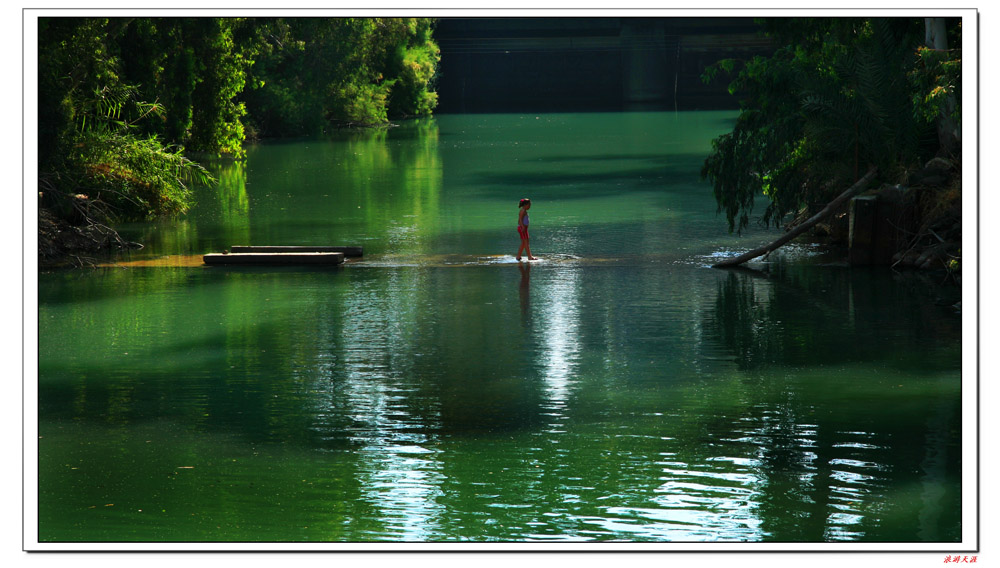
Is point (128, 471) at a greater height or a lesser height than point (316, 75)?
lesser

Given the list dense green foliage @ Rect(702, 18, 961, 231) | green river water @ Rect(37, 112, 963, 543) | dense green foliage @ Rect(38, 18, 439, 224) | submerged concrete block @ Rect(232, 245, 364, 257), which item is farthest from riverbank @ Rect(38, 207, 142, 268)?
dense green foliage @ Rect(702, 18, 961, 231)

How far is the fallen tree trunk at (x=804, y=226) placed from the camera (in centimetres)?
1534

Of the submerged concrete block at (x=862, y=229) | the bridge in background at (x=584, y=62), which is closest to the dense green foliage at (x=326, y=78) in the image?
the bridge in background at (x=584, y=62)

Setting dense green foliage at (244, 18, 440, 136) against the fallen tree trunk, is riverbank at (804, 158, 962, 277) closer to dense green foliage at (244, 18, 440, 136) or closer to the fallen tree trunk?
the fallen tree trunk

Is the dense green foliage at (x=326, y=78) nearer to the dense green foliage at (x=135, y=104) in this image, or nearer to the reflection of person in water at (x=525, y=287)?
the dense green foliage at (x=135, y=104)

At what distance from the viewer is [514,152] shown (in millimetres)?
39062

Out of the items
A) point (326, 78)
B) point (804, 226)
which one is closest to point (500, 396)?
point (804, 226)

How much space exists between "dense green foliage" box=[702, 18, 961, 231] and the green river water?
1.10m

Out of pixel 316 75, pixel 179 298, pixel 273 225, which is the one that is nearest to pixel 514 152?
pixel 316 75

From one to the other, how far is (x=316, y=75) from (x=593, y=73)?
66.4 ft

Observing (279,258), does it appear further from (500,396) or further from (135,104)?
(500,396)

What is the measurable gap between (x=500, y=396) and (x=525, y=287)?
190 inches
